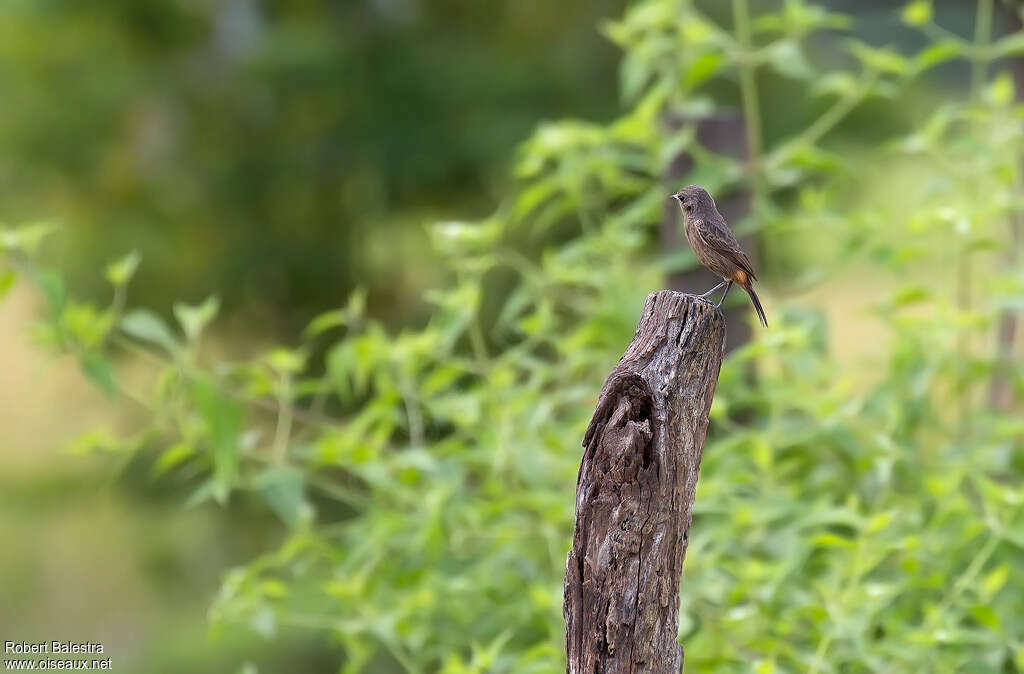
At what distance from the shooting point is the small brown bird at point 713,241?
1514 millimetres

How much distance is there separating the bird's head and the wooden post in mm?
425

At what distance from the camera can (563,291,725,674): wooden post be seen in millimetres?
1112

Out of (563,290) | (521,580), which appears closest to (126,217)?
(563,290)

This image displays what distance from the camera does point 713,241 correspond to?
152cm

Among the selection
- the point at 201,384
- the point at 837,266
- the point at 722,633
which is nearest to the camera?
the point at 722,633

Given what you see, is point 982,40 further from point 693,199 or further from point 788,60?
point 693,199

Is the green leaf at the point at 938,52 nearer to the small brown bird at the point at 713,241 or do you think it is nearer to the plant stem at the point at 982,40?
the plant stem at the point at 982,40

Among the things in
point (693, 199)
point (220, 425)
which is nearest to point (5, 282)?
point (220, 425)

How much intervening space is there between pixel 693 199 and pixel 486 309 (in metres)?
2.32

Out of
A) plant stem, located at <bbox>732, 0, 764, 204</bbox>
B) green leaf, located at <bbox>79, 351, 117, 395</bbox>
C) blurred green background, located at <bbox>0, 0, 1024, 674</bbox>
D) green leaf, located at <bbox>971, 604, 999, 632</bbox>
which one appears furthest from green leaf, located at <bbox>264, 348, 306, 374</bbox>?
green leaf, located at <bbox>971, 604, 999, 632</bbox>

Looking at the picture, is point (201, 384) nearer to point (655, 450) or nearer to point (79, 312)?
point (79, 312)

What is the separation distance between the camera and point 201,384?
1982 mm

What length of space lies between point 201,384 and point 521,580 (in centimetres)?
71

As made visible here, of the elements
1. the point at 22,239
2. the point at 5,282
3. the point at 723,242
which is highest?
the point at 22,239
